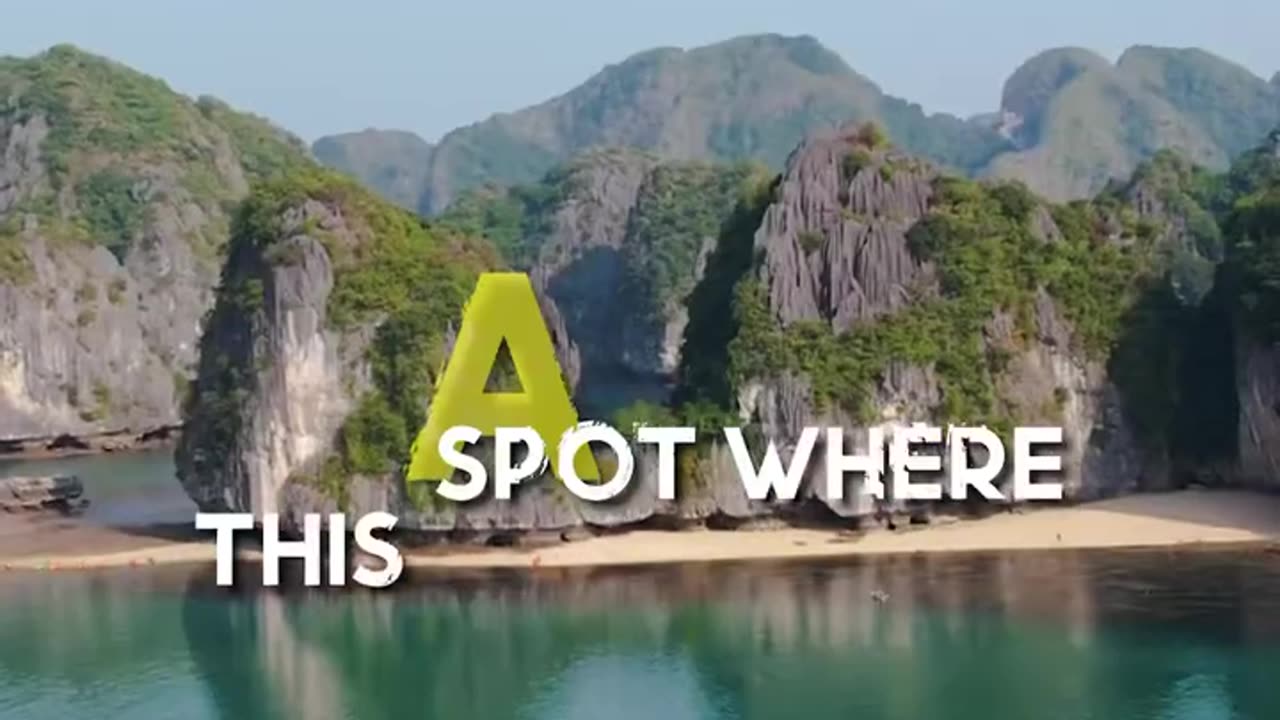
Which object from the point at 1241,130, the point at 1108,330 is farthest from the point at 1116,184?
the point at 1241,130

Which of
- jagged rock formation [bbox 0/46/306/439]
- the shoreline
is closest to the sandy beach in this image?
the shoreline

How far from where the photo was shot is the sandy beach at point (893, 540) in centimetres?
3959

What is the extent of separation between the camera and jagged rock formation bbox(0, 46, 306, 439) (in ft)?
210

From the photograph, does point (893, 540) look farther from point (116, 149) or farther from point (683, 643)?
point (116, 149)

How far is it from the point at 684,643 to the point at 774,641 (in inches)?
64.1

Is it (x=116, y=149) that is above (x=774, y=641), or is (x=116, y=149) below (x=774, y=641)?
above

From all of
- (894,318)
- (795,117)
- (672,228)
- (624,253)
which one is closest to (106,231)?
(624,253)

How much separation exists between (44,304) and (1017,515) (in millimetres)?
37279

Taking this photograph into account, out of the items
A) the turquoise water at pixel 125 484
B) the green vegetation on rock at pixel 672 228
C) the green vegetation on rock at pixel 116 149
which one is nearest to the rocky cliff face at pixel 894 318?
the turquoise water at pixel 125 484

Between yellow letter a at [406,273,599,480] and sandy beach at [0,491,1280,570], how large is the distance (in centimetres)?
190

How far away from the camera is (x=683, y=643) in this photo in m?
33.3

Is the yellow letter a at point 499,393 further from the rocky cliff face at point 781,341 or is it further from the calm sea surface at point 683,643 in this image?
the calm sea surface at point 683,643

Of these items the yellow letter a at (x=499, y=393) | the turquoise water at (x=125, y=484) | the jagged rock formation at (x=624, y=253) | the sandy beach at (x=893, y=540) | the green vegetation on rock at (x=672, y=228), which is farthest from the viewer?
the green vegetation on rock at (x=672, y=228)

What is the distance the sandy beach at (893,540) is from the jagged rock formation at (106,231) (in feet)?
74.3
